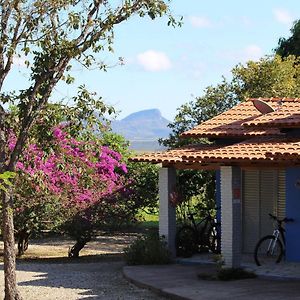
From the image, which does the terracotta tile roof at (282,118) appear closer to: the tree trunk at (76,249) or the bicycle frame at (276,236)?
the bicycle frame at (276,236)

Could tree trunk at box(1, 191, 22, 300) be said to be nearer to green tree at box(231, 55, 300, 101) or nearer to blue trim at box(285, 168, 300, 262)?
blue trim at box(285, 168, 300, 262)

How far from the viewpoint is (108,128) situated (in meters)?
13.8

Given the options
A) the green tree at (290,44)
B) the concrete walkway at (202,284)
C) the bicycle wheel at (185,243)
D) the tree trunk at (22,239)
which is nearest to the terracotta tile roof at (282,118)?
the bicycle wheel at (185,243)

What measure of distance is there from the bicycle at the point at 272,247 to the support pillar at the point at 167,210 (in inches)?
80.1

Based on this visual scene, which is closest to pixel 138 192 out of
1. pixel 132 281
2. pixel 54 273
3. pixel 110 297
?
pixel 54 273

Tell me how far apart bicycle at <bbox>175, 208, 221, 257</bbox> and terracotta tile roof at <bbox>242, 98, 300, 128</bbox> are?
2615 millimetres

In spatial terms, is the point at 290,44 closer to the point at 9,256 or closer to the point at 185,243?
the point at 185,243

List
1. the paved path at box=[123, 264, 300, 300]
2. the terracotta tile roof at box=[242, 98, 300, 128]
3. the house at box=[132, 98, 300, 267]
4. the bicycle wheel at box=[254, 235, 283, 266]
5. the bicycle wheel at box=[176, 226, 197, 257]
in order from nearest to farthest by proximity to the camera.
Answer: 1. the paved path at box=[123, 264, 300, 300]
2. the house at box=[132, 98, 300, 267]
3. the bicycle wheel at box=[254, 235, 283, 266]
4. the terracotta tile roof at box=[242, 98, 300, 128]
5. the bicycle wheel at box=[176, 226, 197, 257]

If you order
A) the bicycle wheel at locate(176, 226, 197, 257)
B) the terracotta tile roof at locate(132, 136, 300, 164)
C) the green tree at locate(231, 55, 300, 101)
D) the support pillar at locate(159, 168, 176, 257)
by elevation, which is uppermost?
the green tree at locate(231, 55, 300, 101)

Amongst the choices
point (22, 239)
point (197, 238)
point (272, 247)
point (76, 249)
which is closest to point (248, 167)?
point (272, 247)

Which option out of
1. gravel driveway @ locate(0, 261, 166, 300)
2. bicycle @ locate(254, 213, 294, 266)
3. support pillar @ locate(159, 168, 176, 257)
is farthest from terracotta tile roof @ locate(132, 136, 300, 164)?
gravel driveway @ locate(0, 261, 166, 300)

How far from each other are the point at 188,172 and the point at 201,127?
21.4 ft

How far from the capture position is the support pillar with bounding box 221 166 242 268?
658 inches

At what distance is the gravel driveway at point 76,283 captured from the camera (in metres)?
15.0
